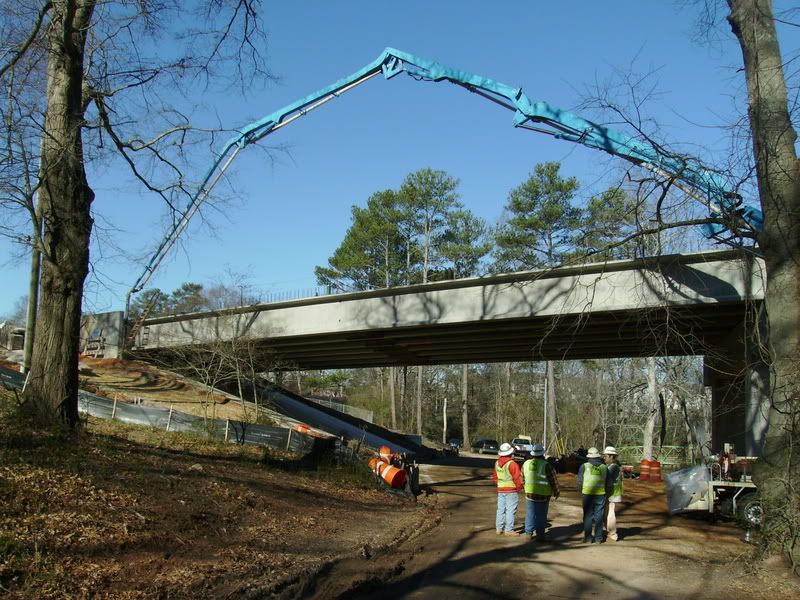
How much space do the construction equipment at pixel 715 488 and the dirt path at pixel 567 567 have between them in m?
0.40

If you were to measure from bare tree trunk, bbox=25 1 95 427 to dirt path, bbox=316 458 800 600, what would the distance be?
583 centimetres

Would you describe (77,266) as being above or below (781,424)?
above

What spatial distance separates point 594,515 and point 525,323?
15.5 meters

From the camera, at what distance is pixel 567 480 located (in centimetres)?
2670

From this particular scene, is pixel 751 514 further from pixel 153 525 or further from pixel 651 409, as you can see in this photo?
pixel 651 409

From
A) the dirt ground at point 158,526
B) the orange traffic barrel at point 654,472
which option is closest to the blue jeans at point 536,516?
the dirt ground at point 158,526

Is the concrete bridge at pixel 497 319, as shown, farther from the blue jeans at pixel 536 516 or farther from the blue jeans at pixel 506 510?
the blue jeans at pixel 536 516

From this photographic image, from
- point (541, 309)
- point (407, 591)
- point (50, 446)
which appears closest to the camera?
point (407, 591)

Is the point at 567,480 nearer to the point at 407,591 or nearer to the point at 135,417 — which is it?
the point at 135,417

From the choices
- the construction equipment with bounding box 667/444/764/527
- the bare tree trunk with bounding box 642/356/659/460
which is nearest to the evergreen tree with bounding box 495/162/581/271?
the bare tree trunk with bounding box 642/356/659/460

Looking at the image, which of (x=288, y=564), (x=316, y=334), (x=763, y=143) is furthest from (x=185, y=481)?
(x=316, y=334)

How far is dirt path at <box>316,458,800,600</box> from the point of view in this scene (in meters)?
8.06

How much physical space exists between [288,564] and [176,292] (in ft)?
248

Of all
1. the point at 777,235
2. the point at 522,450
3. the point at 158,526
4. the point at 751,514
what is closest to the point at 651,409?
the point at 522,450
